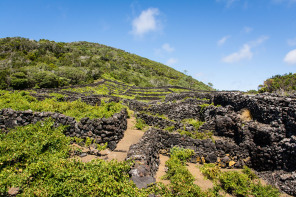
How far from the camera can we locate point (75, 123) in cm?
1054

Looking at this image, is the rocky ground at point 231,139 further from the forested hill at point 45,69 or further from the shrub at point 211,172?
the forested hill at point 45,69

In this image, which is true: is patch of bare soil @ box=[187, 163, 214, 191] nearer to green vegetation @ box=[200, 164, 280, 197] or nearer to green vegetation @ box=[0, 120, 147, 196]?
green vegetation @ box=[200, 164, 280, 197]

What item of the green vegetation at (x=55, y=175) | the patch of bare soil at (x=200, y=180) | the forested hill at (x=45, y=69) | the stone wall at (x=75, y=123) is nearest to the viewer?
the green vegetation at (x=55, y=175)

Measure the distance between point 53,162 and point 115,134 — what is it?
541cm

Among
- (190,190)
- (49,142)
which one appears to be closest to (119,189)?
(190,190)

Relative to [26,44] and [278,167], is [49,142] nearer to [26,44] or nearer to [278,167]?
[278,167]

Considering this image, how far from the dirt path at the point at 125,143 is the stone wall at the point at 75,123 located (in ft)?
1.56

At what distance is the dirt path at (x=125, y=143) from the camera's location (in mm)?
9331

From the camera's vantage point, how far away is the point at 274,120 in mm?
10031

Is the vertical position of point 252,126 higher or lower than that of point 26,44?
lower

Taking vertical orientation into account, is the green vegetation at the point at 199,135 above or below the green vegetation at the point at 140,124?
above

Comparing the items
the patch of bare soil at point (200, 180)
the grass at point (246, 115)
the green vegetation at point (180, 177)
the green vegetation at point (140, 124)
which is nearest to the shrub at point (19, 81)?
the green vegetation at point (140, 124)

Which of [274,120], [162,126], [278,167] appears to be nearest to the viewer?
[278,167]

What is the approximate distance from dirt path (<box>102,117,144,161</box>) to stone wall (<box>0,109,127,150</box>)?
48 centimetres
